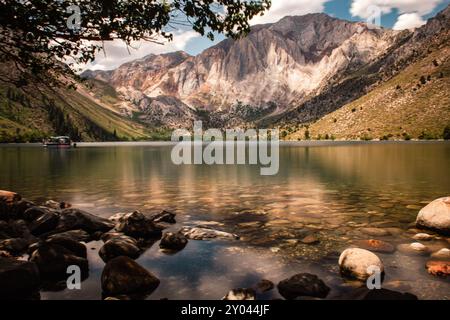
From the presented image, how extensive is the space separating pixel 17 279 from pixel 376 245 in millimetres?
14605

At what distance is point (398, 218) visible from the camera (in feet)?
75.2

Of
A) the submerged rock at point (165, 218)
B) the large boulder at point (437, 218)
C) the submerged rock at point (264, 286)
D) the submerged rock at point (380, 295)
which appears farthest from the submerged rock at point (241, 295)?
the large boulder at point (437, 218)

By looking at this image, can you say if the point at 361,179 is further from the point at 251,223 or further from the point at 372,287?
the point at 372,287

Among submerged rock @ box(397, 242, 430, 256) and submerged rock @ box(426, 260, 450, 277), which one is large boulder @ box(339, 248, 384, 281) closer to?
submerged rock @ box(426, 260, 450, 277)

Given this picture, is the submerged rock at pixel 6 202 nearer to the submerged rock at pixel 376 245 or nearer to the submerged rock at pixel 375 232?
the submerged rock at pixel 376 245

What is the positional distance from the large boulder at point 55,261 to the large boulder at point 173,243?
3.95m

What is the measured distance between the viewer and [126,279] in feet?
40.0

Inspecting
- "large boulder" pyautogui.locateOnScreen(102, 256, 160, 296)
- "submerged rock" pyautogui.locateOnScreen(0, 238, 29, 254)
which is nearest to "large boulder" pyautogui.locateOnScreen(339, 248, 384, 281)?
"large boulder" pyautogui.locateOnScreen(102, 256, 160, 296)

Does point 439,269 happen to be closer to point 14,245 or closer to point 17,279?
point 17,279

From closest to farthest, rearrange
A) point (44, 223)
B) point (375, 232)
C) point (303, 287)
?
point (303, 287) → point (375, 232) → point (44, 223)

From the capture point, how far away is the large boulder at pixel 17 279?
1115cm

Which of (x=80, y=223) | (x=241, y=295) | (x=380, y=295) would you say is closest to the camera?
(x=380, y=295)

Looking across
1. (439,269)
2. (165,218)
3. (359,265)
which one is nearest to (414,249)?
(439,269)

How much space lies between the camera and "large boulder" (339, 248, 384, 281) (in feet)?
42.0
